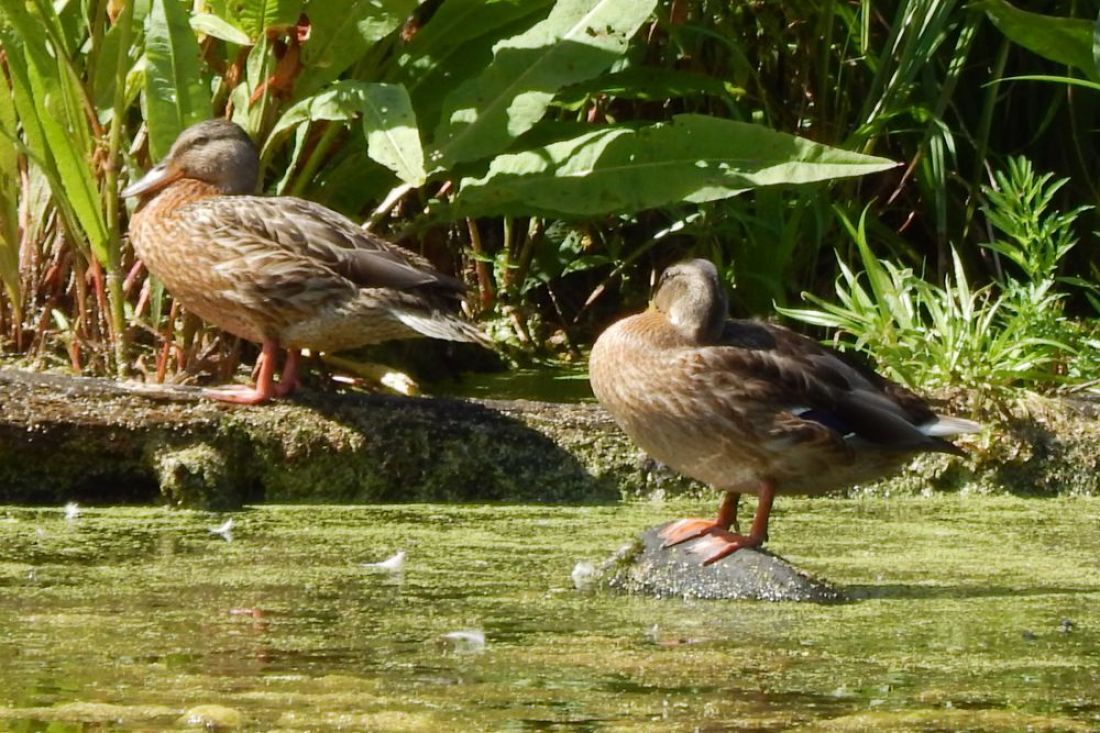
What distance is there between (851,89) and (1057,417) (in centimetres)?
230

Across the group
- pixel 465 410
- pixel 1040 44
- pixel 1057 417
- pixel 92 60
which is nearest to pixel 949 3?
pixel 1040 44

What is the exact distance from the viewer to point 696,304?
4.46 m

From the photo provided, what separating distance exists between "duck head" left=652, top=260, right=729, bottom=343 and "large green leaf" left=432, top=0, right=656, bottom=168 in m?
1.62

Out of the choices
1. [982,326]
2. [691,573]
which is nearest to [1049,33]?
[982,326]

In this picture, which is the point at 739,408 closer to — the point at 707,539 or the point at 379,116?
the point at 707,539

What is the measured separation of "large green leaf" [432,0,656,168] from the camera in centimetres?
606

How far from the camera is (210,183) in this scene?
5.93 meters

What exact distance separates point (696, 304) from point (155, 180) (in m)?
2.21

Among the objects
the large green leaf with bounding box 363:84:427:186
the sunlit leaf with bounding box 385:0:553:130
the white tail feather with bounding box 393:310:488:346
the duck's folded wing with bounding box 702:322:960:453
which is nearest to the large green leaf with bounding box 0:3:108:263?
the large green leaf with bounding box 363:84:427:186

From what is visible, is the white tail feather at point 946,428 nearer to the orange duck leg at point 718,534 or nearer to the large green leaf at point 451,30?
the orange duck leg at point 718,534

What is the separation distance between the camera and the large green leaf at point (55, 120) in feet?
18.9

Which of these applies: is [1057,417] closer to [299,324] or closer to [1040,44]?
[1040,44]

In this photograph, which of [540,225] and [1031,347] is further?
[540,225]

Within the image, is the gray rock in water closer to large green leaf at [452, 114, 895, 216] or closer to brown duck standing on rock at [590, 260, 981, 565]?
brown duck standing on rock at [590, 260, 981, 565]
